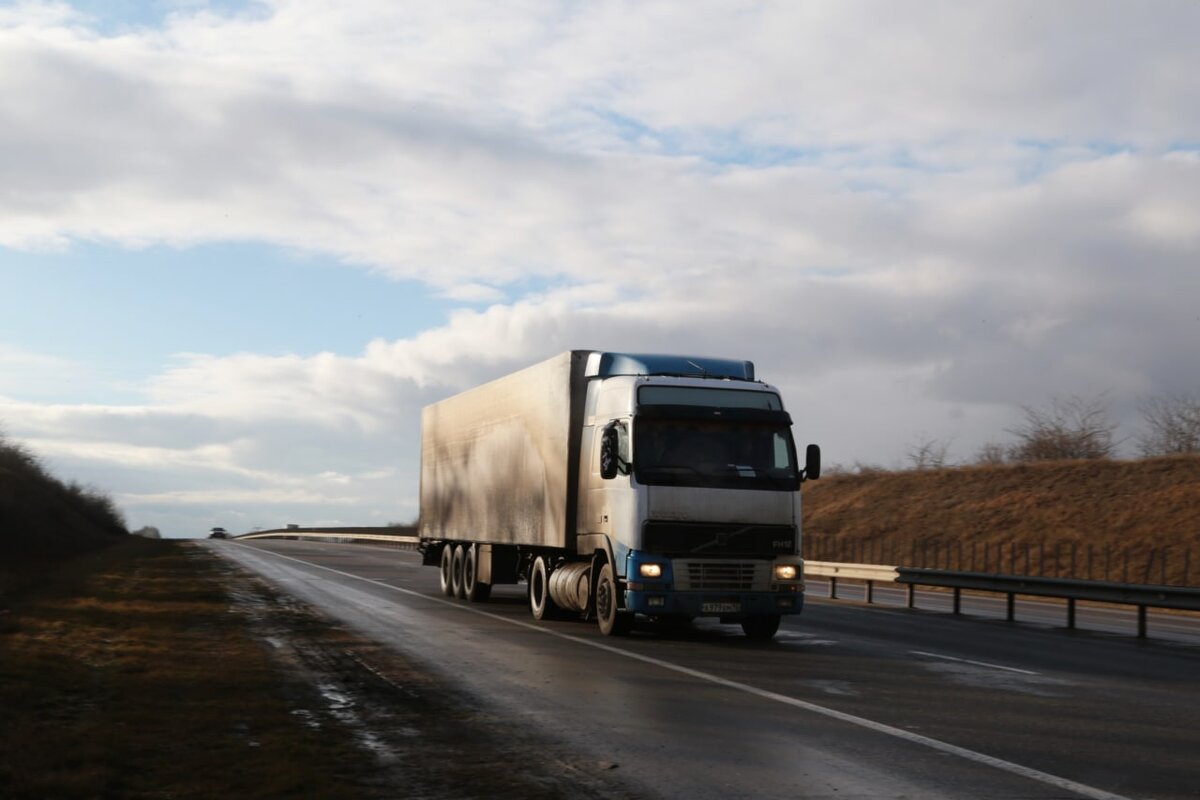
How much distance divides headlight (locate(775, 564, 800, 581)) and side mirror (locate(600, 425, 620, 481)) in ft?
7.63

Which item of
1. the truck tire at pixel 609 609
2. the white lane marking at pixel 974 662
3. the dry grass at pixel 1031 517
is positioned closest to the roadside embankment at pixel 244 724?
the truck tire at pixel 609 609

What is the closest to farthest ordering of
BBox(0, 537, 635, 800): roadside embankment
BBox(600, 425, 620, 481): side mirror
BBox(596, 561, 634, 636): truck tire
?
BBox(0, 537, 635, 800): roadside embankment → BBox(600, 425, 620, 481): side mirror → BBox(596, 561, 634, 636): truck tire

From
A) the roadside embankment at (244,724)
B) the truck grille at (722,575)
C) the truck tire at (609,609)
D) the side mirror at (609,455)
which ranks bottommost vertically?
the roadside embankment at (244,724)

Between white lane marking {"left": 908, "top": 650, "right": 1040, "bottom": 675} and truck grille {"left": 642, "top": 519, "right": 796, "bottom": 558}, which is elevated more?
truck grille {"left": 642, "top": 519, "right": 796, "bottom": 558}

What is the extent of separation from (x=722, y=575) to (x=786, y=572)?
0.86m

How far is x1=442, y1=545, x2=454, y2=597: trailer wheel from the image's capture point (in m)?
25.9

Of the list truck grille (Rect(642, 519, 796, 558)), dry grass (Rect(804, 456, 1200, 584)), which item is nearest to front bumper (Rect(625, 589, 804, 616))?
truck grille (Rect(642, 519, 796, 558))

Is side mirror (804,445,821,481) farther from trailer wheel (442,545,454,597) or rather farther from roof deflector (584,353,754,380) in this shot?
trailer wheel (442,545,454,597)

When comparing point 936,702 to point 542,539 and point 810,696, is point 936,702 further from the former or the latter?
point 542,539

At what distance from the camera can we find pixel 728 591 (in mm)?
15969

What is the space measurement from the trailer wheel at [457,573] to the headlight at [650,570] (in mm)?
9646

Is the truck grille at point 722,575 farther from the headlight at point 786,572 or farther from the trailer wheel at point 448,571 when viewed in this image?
the trailer wheel at point 448,571

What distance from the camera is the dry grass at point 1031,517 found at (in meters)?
39.4

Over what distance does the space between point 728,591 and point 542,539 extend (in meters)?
3.90
